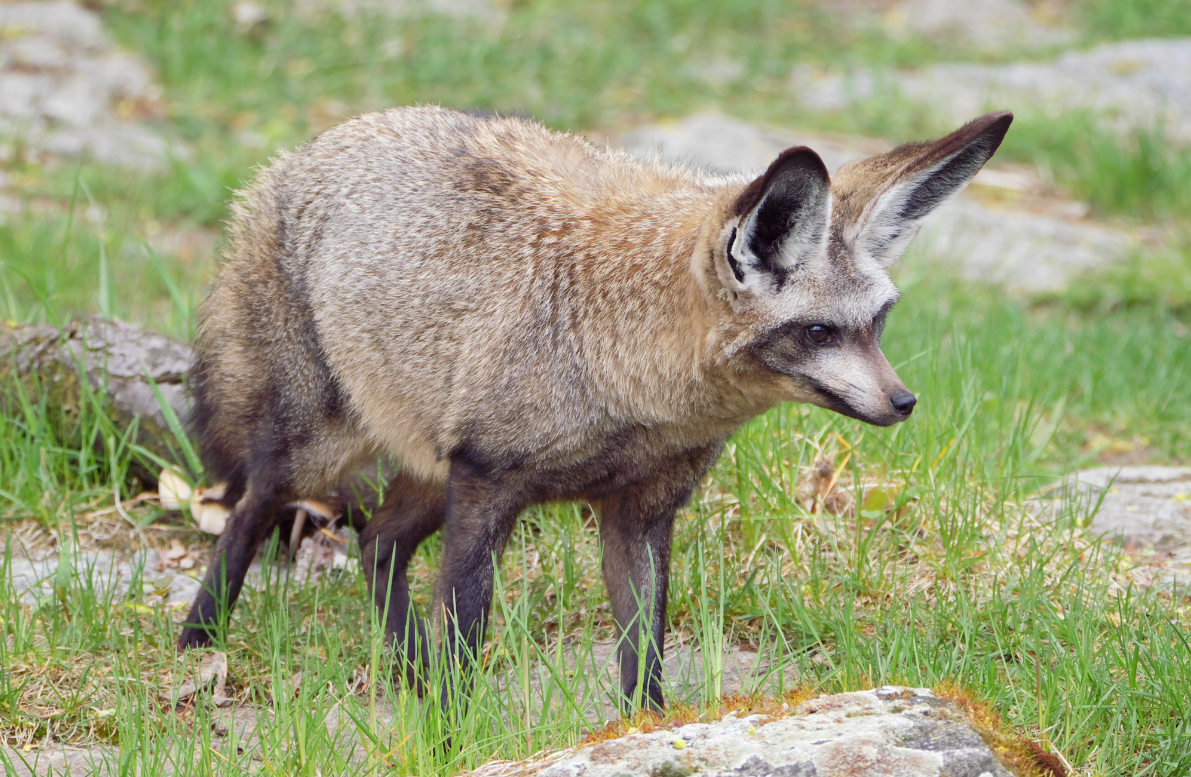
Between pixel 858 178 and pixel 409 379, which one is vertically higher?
pixel 858 178

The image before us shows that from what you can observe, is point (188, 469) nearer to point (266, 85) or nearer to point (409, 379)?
point (409, 379)

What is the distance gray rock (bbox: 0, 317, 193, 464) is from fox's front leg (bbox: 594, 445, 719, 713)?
82.7 inches

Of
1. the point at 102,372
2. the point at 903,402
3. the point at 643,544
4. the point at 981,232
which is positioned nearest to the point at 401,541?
the point at 643,544

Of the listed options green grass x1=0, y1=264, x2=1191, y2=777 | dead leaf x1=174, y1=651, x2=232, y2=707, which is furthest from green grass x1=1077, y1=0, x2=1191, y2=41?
dead leaf x1=174, y1=651, x2=232, y2=707

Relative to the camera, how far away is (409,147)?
4.16 m

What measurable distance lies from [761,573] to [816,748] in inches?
72.2

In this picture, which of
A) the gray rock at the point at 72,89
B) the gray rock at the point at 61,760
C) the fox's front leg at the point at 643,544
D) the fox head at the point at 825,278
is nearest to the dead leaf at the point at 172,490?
the gray rock at the point at 61,760

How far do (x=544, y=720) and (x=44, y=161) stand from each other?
23.2ft

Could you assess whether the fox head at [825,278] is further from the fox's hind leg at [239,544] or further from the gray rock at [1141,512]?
the fox's hind leg at [239,544]

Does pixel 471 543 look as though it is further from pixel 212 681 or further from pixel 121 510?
pixel 121 510

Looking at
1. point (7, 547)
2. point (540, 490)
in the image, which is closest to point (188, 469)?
point (7, 547)

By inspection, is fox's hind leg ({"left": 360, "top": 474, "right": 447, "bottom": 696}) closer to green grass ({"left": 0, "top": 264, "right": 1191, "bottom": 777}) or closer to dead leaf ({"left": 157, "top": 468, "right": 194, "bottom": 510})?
green grass ({"left": 0, "top": 264, "right": 1191, "bottom": 777})

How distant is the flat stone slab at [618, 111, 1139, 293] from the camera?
8.27m

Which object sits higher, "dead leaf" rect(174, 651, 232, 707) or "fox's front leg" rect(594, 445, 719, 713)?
"fox's front leg" rect(594, 445, 719, 713)
